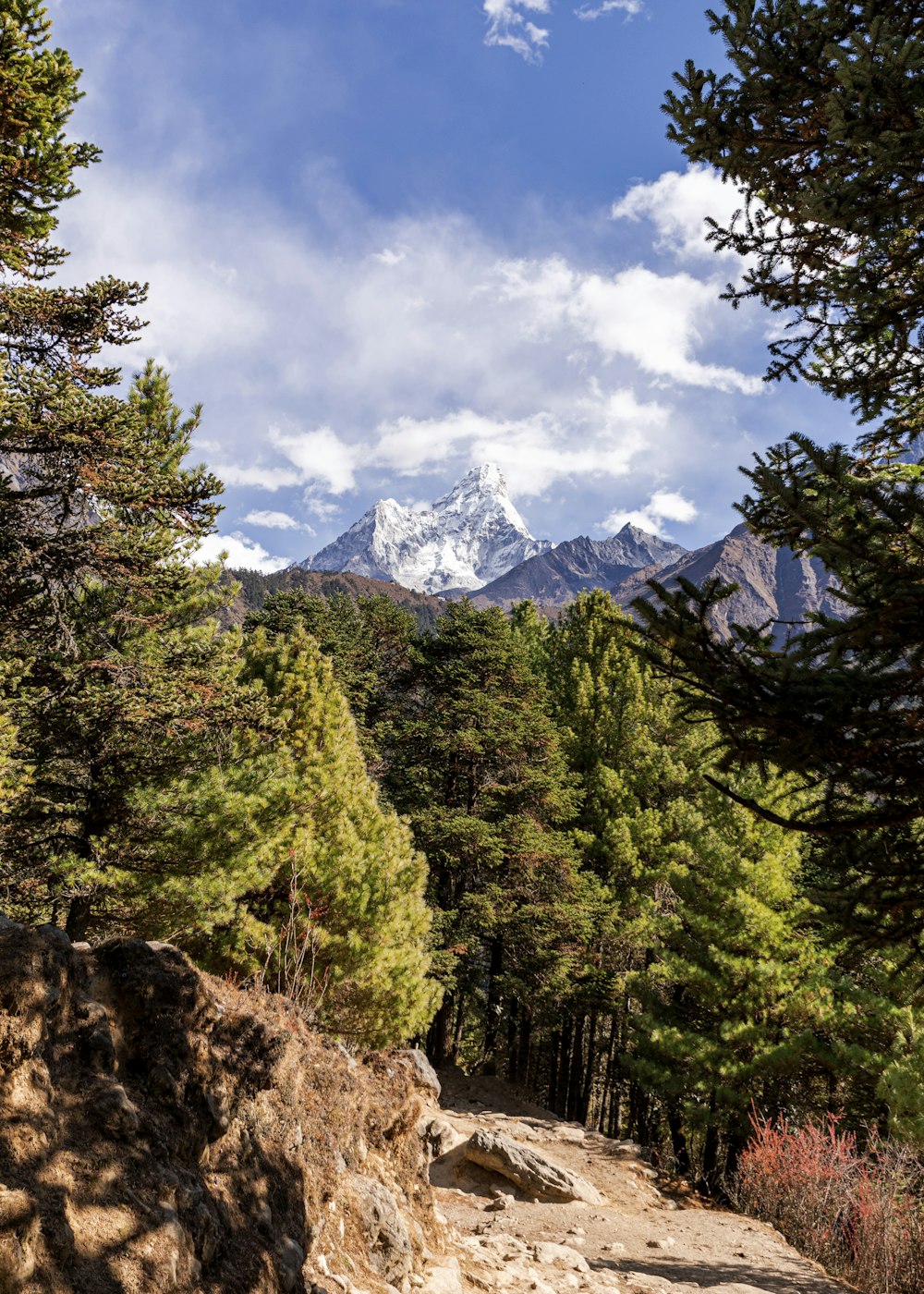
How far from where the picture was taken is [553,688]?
2348 cm

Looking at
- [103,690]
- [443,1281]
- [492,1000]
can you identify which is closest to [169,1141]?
[443,1281]

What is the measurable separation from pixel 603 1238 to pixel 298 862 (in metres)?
6.54

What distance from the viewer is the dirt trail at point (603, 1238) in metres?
7.39

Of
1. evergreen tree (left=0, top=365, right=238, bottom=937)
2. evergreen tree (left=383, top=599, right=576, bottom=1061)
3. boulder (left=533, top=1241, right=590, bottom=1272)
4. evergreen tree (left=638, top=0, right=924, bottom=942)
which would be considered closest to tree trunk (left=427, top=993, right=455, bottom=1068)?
evergreen tree (left=383, top=599, right=576, bottom=1061)

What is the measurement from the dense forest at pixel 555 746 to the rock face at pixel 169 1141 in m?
2.26

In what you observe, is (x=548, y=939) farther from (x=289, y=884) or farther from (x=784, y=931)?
(x=289, y=884)

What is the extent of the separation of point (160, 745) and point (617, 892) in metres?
14.0

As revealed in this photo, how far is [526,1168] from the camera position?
11.5 metres

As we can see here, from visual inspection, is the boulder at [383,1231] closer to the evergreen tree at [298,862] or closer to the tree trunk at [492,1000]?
the evergreen tree at [298,862]

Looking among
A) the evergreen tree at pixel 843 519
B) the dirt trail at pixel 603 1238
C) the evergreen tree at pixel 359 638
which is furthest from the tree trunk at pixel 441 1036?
the evergreen tree at pixel 843 519

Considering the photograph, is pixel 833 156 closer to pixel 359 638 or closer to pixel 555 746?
pixel 555 746

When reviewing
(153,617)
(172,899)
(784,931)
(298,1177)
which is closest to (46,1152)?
(298,1177)

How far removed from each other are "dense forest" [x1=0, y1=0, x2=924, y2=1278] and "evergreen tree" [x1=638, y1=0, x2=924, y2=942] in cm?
2

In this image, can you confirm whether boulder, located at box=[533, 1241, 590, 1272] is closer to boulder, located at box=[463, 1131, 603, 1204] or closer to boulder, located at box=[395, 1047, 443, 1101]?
boulder, located at box=[395, 1047, 443, 1101]
